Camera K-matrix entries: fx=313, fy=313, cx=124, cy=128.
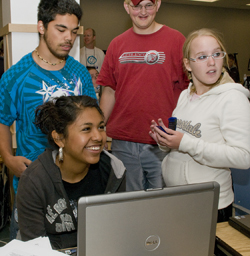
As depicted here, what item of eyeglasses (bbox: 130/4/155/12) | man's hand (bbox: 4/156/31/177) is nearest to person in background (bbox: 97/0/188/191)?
eyeglasses (bbox: 130/4/155/12)

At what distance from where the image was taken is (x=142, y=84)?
1978 mm

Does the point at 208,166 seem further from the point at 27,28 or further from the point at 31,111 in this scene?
the point at 27,28

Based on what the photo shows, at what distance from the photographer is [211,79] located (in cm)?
143

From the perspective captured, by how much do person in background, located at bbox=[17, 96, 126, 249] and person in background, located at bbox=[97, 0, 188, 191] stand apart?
530 millimetres

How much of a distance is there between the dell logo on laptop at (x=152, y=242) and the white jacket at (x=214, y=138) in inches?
23.4

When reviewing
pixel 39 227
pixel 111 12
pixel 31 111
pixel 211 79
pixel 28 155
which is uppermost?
pixel 111 12

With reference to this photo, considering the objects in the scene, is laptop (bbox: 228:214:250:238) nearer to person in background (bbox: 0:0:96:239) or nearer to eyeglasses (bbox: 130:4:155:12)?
person in background (bbox: 0:0:96:239)

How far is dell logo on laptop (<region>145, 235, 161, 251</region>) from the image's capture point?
0.81 m

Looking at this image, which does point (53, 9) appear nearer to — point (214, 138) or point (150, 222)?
point (214, 138)

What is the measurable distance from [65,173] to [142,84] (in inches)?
31.6

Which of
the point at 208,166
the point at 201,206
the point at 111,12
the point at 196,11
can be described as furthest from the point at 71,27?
the point at 196,11

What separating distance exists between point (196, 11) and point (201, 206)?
1004 centimetres

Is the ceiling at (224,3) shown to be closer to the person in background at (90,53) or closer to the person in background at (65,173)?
the person in background at (90,53)

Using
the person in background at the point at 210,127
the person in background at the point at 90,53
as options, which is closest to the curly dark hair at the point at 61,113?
the person in background at the point at 210,127
